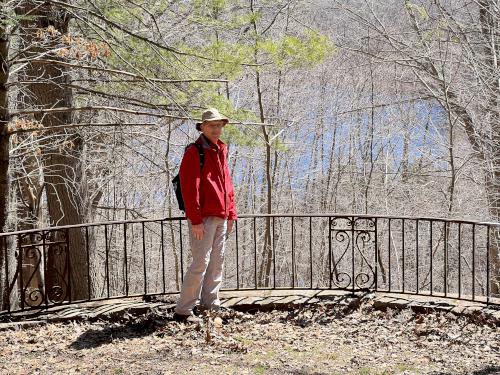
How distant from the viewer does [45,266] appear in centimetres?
575

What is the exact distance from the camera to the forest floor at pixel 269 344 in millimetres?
4848

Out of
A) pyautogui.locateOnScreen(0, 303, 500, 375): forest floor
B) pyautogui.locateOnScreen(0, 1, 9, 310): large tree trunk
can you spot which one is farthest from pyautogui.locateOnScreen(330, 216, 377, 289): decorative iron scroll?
pyautogui.locateOnScreen(0, 1, 9, 310): large tree trunk

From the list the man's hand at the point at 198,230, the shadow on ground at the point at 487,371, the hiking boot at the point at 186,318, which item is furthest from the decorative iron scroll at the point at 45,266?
the shadow on ground at the point at 487,371

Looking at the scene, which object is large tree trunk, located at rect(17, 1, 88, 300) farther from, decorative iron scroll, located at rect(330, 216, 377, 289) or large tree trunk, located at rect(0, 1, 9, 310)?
decorative iron scroll, located at rect(330, 216, 377, 289)

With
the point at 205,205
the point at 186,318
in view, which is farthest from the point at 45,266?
the point at 205,205

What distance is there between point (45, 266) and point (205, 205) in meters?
1.58

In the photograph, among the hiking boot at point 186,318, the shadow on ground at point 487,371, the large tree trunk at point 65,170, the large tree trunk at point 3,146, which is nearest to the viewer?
the shadow on ground at point 487,371

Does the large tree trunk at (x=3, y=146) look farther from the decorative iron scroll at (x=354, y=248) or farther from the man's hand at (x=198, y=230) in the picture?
the decorative iron scroll at (x=354, y=248)

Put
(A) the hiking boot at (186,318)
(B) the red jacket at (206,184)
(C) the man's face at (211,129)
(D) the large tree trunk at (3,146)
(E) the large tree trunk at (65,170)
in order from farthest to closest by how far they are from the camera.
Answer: (E) the large tree trunk at (65,170), (D) the large tree trunk at (3,146), (A) the hiking boot at (186,318), (C) the man's face at (211,129), (B) the red jacket at (206,184)

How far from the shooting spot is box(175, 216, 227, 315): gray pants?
18.0ft

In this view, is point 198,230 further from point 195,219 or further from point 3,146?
point 3,146

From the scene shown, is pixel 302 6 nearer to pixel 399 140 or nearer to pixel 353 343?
pixel 399 140

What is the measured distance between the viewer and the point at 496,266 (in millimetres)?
13789

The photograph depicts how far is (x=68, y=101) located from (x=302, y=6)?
1086 centimetres
